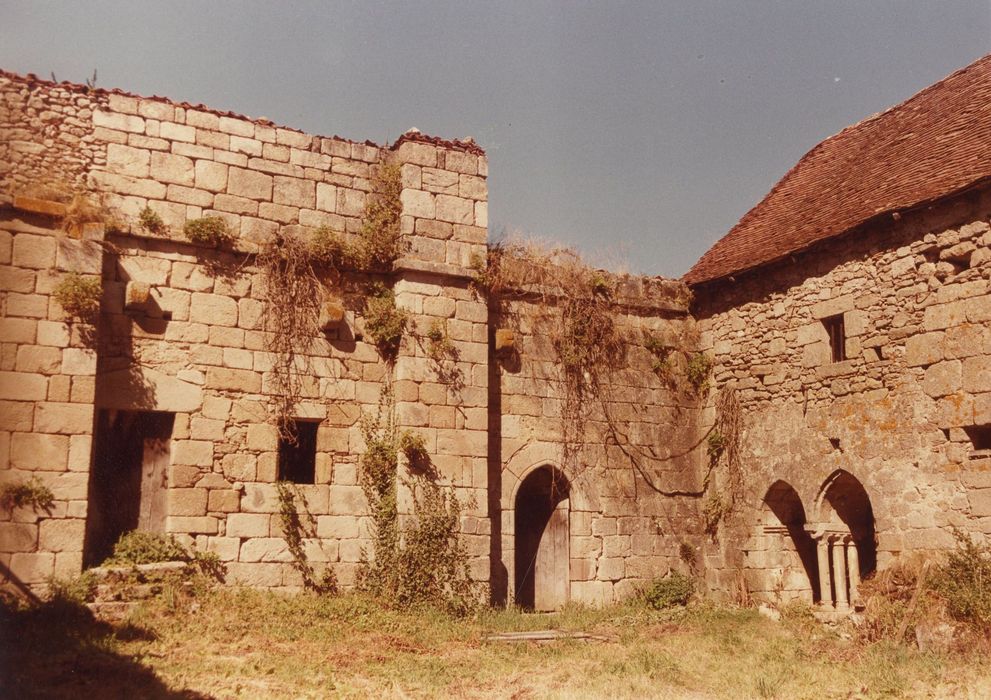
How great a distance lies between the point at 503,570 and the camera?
504 inches

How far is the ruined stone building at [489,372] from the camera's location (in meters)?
10.6

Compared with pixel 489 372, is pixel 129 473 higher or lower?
lower

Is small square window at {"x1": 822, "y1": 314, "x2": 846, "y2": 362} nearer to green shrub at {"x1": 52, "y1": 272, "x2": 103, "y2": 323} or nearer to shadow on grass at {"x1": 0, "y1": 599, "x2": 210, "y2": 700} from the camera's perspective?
shadow on grass at {"x1": 0, "y1": 599, "x2": 210, "y2": 700}

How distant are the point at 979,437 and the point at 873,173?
456cm

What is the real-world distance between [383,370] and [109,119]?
14.7 ft

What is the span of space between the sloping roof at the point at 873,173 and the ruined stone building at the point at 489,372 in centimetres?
7

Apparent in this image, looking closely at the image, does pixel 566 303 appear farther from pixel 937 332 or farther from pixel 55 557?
pixel 55 557

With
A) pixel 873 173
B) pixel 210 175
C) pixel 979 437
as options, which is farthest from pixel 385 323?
pixel 873 173

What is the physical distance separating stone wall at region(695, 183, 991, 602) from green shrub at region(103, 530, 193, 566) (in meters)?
7.85

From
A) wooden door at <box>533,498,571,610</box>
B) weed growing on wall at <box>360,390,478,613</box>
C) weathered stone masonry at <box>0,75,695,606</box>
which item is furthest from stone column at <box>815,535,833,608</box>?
weed growing on wall at <box>360,390,478,613</box>

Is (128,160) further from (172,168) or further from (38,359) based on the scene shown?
(38,359)

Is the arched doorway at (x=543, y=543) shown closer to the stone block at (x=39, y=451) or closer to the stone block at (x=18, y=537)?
the stone block at (x=39, y=451)

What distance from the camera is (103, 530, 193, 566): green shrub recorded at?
10.3 meters

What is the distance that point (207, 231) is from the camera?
444 inches
